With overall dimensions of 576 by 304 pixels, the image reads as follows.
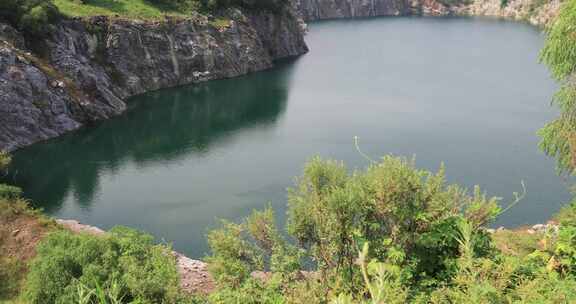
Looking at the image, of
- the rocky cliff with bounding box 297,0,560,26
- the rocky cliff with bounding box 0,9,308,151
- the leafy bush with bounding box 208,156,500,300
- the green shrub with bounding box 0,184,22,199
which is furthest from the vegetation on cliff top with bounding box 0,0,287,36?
the rocky cliff with bounding box 297,0,560,26

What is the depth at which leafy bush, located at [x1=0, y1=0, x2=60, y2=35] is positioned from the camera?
199 feet

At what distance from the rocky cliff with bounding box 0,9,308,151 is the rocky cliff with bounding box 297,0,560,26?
6315cm

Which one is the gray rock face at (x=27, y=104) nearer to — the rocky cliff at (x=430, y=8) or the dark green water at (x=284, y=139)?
the dark green water at (x=284, y=139)

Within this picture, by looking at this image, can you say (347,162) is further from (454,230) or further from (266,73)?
(266,73)

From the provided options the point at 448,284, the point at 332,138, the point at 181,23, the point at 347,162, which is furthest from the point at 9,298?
the point at 181,23

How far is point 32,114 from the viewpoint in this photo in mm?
55062

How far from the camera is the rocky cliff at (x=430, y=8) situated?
158m

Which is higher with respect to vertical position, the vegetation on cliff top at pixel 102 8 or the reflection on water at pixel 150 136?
the vegetation on cliff top at pixel 102 8

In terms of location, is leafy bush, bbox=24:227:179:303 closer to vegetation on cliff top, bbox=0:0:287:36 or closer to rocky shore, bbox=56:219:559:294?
rocky shore, bbox=56:219:559:294

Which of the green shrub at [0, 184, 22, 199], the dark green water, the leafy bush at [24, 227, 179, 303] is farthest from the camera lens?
the dark green water

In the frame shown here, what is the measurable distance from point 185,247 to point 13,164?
943 inches

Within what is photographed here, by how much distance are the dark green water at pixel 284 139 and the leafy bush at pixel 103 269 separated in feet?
32.0

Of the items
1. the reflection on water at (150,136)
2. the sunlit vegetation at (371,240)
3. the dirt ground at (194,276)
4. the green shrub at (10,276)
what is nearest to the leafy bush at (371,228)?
the sunlit vegetation at (371,240)

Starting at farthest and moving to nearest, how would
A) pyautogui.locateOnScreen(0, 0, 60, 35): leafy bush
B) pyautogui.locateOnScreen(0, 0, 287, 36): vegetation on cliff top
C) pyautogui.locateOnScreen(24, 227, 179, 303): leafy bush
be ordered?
pyautogui.locateOnScreen(0, 0, 287, 36): vegetation on cliff top, pyautogui.locateOnScreen(0, 0, 60, 35): leafy bush, pyautogui.locateOnScreen(24, 227, 179, 303): leafy bush
